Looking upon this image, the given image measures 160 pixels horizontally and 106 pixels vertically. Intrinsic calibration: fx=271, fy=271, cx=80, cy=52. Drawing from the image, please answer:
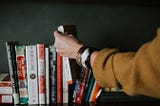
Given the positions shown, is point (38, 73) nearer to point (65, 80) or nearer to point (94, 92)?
point (65, 80)

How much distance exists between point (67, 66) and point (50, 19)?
0.32 metres

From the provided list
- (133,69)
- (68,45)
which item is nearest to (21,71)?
(68,45)

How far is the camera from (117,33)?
50.8 inches

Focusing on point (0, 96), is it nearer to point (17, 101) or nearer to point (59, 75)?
point (17, 101)

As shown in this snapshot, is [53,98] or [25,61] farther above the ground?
[25,61]

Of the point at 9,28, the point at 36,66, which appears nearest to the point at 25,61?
the point at 36,66

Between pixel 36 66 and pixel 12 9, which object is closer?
pixel 36 66

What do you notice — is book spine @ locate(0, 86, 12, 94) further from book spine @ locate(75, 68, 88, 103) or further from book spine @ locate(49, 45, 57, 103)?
book spine @ locate(75, 68, 88, 103)

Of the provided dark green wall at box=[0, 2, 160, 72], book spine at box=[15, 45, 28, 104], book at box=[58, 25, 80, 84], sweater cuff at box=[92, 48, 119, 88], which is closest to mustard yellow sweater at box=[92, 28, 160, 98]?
sweater cuff at box=[92, 48, 119, 88]

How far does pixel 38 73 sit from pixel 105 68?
40 centimetres

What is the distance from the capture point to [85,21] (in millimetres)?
1272

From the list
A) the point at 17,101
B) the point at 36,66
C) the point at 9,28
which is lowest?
the point at 17,101

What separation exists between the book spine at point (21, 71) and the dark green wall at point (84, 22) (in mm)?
219

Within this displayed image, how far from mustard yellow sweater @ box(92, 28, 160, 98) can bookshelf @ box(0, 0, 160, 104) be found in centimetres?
53
